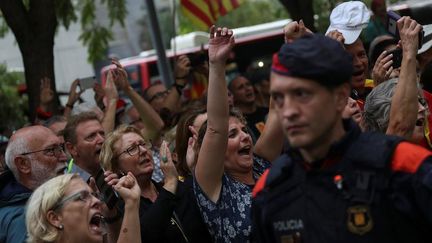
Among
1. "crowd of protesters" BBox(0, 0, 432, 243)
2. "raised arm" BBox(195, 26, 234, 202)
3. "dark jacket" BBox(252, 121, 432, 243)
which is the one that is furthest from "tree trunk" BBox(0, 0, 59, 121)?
"dark jacket" BBox(252, 121, 432, 243)

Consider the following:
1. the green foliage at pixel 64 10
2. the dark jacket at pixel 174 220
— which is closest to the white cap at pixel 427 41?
the dark jacket at pixel 174 220

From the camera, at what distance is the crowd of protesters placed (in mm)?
3418

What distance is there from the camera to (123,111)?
31.9 ft

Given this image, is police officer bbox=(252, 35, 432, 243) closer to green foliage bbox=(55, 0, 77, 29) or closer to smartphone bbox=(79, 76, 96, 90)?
smartphone bbox=(79, 76, 96, 90)

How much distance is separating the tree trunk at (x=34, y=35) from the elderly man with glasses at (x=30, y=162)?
2.96 meters

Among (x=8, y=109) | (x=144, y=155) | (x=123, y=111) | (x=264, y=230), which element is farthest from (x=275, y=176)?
(x=8, y=109)

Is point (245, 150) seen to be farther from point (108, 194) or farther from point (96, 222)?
point (108, 194)

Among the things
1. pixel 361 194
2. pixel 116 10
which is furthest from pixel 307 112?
pixel 116 10

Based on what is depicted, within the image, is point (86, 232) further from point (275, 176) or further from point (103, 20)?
point (103, 20)

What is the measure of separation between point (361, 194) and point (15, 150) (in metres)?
3.70

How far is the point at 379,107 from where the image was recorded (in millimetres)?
5141

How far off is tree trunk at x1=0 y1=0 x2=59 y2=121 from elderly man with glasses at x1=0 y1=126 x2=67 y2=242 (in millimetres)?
2958

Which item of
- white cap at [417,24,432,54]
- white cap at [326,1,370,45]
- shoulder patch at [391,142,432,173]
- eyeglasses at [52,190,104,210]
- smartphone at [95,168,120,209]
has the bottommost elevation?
smartphone at [95,168,120,209]

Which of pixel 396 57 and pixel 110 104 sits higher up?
pixel 396 57
